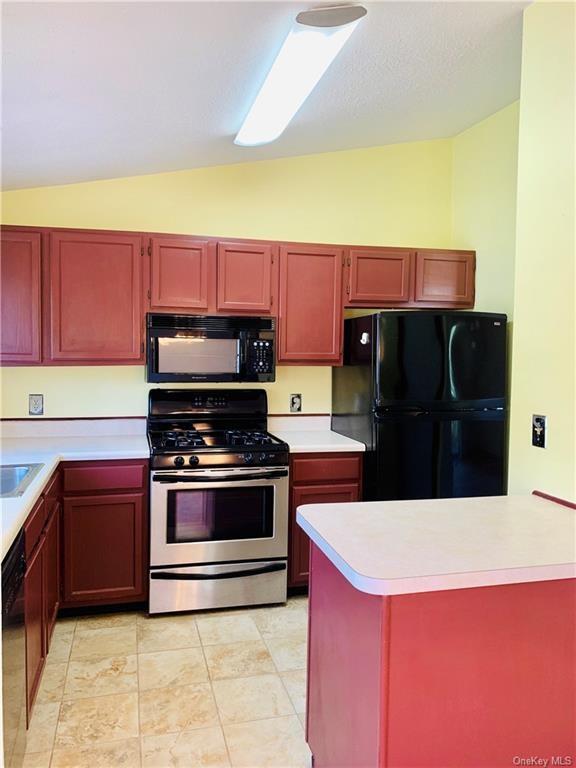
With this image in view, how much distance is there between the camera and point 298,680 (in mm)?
2512

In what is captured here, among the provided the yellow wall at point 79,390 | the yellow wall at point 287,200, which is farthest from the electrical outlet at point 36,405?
the yellow wall at point 287,200

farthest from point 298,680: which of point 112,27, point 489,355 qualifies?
point 112,27

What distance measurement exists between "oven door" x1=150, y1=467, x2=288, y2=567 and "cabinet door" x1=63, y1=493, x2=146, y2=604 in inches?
4.3

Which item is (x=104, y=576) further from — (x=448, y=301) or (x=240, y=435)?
(x=448, y=301)

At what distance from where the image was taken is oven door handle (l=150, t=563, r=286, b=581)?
3039mm

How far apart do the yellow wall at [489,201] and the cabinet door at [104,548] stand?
243cm

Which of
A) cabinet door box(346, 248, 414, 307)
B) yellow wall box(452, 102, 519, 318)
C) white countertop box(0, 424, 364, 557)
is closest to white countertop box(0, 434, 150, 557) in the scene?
white countertop box(0, 424, 364, 557)

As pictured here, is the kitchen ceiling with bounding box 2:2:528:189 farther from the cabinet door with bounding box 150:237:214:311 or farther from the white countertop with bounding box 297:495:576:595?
the white countertop with bounding box 297:495:576:595

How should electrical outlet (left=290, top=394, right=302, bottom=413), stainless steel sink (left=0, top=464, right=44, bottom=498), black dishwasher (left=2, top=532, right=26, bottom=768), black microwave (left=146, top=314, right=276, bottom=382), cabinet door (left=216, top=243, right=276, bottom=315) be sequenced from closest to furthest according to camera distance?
1. black dishwasher (left=2, top=532, right=26, bottom=768)
2. stainless steel sink (left=0, top=464, right=44, bottom=498)
3. black microwave (left=146, top=314, right=276, bottom=382)
4. cabinet door (left=216, top=243, right=276, bottom=315)
5. electrical outlet (left=290, top=394, right=302, bottom=413)

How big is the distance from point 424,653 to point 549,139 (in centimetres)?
176

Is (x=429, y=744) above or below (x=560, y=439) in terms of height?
below

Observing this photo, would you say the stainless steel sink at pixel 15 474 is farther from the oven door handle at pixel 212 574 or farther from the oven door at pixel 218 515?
the oven door handle at pixel 212 574
